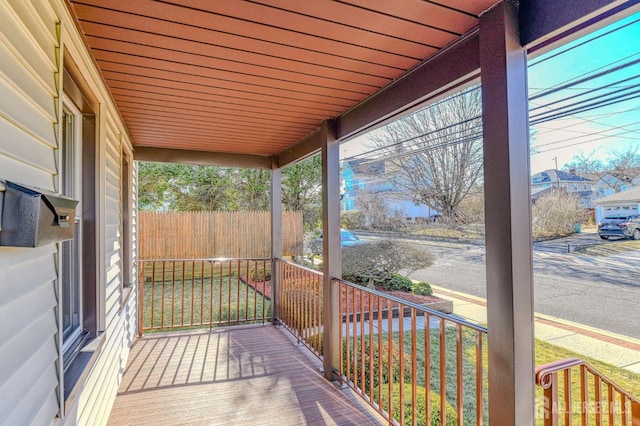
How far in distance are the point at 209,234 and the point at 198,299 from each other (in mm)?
1510

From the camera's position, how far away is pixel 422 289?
14.4ft

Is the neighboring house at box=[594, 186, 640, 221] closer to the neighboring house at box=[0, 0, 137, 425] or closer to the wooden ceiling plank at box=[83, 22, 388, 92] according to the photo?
the wooden ceiling plank at box=[83, 22, 388, 92]

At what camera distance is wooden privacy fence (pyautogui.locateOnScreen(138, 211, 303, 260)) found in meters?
Answer: 6.50

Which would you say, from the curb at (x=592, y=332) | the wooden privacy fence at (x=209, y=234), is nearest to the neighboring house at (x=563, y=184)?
the curb at (x=592, y=332)

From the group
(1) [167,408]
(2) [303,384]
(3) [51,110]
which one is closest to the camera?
(3) [51,110]

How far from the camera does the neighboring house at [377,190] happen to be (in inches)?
179

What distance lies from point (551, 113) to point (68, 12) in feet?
8.87

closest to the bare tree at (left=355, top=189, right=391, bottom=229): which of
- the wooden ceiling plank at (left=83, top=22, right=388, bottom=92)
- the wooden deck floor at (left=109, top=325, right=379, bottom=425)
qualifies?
the wooden deck floor at (left=109, top=325, right=379, bottom=425)

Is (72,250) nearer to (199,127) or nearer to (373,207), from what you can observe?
(199,127)

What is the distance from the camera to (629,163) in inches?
63.5

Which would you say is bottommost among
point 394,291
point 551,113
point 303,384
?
point 303,384

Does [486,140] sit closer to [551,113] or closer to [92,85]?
[551,113]

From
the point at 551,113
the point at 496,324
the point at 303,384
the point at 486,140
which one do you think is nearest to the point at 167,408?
the point at 303,384

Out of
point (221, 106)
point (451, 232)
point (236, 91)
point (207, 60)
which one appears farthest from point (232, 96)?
point (451, 232)
